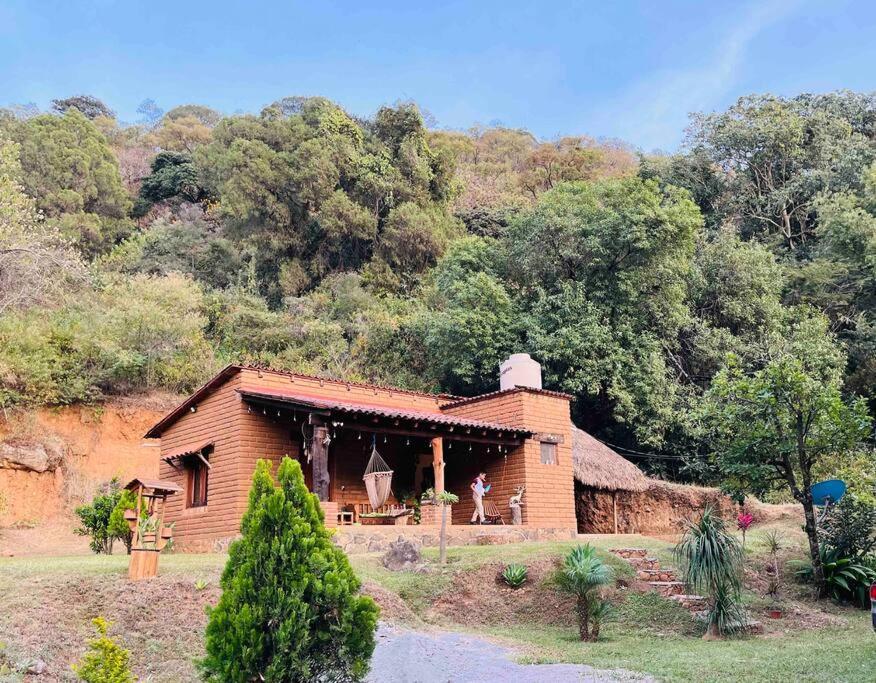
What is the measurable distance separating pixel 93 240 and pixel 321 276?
35.6 ft

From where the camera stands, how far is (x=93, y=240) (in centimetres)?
3638

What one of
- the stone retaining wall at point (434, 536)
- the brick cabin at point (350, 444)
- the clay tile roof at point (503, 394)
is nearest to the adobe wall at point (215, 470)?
the brick cabin at point (350, 444)

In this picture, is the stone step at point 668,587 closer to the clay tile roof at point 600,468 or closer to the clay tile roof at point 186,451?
the clay tile roof at point 600,468

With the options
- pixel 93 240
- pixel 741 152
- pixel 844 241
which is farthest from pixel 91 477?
pixel 741 152

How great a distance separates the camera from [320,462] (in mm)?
14977

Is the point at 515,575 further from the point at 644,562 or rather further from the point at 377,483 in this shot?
the point at 377,483

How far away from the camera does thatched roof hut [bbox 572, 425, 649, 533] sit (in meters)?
21.4

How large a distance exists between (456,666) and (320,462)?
731cm

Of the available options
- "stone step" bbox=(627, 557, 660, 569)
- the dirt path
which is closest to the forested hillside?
"stone step" bbox=(627, 557, 660, 569)

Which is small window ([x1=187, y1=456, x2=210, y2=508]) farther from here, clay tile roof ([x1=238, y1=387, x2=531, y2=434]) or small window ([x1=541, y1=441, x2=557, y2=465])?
small window ([x1=541, y1=441, x2=557, y2=465])

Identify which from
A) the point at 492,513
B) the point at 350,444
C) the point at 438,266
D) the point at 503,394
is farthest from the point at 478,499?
the point at 438,266

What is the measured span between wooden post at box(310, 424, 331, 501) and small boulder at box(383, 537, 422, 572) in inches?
90.6

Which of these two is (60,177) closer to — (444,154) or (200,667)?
(444,154)

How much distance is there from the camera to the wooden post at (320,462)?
1488 centimetres
